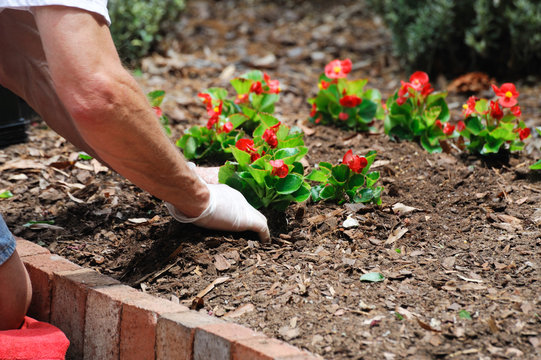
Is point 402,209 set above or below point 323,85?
below

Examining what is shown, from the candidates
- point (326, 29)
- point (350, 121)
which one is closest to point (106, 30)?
point (350, 121)

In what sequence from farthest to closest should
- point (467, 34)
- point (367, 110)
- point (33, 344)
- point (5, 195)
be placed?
1. point (467, 34)
2. point (367, 110)
3. point (5, 195)
4. point (33, 344)

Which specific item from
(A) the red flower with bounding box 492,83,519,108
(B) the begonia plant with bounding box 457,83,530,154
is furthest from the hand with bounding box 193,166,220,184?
(A) the red flower with bounding box 492,83,519,108

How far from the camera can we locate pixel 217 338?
165 centimetres

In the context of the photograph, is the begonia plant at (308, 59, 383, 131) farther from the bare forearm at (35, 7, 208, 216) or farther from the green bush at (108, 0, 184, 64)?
the green bush at (108, 0, 184, 64)

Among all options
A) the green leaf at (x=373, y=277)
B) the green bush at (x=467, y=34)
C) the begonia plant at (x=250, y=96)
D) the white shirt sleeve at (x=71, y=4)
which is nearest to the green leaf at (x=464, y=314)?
the green leaf at (x=373, y=277)

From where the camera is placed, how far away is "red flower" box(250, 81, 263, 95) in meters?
2.85

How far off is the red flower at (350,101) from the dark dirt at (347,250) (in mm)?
143

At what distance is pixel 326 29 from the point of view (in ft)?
17.3

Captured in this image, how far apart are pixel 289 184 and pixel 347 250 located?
30 cm

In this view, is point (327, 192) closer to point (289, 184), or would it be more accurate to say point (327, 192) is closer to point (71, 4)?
point (289, 184)

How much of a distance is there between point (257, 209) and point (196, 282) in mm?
417

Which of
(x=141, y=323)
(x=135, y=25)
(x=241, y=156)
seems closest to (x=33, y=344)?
(x=141, y=323)

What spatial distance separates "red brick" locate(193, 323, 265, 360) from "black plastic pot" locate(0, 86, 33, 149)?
177 cm
